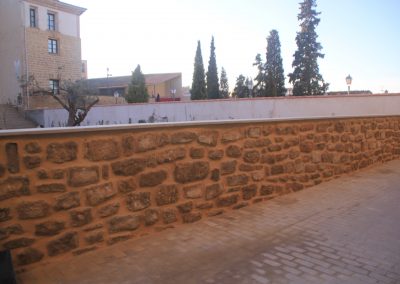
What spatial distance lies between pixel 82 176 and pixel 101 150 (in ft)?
1.00

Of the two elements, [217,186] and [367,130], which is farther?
[367,130]

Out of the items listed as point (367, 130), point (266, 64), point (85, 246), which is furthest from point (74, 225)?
point (266, 64)

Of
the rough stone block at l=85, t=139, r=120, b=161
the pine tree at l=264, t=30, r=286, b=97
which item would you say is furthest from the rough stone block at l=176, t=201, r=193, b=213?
the pine tree at l=264, t=30, r=286, b=97

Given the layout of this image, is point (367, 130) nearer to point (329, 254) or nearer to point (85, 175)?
point (329, 254)

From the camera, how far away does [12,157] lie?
118 inches

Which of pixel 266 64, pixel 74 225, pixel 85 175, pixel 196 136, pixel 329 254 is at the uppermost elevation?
pixel 266 64

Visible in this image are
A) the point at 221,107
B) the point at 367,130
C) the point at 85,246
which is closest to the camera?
the point at 85,246

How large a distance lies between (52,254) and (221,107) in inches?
668

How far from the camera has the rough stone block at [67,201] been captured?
128 inches

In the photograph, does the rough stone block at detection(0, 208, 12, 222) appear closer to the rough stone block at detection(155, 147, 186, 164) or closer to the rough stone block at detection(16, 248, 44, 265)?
the rough stone block at detection(16, 248, 44, 265)

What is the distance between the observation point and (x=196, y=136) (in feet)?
14.3

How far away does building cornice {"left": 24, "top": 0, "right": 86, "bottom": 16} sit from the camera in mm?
36775

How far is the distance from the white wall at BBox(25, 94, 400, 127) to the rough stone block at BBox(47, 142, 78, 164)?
490 inches

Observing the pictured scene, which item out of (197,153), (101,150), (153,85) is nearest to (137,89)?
(153,85)
